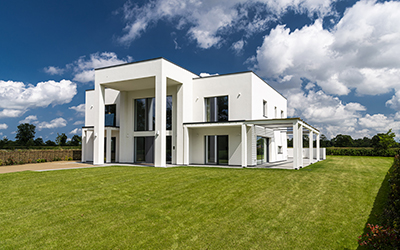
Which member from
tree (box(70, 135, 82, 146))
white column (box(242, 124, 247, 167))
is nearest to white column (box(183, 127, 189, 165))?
white column (box(242, 124, 247, 167))

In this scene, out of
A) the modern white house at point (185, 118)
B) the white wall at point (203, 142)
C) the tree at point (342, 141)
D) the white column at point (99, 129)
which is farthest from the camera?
the tree at point (342, 141)

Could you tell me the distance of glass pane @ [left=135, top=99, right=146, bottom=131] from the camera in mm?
20500

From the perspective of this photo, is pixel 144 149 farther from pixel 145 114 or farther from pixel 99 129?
pixel 99 129

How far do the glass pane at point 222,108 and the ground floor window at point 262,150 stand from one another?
9.60 feet

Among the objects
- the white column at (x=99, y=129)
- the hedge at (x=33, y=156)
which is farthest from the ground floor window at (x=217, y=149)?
the hedge at (x=33, y=156)

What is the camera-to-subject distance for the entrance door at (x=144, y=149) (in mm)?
20078

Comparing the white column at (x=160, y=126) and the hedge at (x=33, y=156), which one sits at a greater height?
the white column at (x=160, y=126)

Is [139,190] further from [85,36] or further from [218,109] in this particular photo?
[85,36]

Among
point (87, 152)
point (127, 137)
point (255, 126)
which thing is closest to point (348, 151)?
point (255, 126)

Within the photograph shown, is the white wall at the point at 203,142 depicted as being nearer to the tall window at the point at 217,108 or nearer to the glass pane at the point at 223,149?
the glass pane at the point at 223,149

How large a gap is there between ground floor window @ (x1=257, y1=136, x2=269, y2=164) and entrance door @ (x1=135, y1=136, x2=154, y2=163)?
8070 millimetres

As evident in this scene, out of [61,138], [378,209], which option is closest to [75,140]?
[61,138]

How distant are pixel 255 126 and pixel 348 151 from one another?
25.4 metres

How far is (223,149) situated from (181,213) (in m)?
11.9
